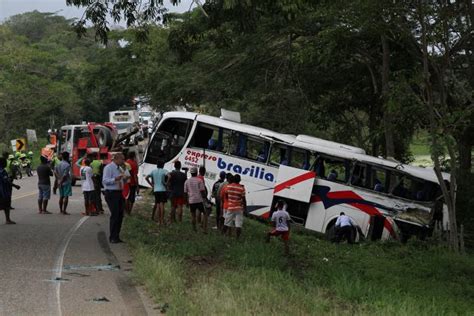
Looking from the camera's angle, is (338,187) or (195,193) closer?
(195,193)

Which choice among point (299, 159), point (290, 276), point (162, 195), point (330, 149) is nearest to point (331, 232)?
point (299, 159)

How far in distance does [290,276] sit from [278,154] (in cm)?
1005

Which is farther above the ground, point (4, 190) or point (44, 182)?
point (4, 190)

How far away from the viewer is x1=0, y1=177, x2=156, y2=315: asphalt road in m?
7.95

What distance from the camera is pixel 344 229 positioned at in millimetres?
17875

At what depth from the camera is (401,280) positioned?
11.2 m

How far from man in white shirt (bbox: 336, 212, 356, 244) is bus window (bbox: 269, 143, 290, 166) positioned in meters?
2.54

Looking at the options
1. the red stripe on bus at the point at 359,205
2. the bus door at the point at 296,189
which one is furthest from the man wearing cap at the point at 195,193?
the red stripe on bus at the point at 359,205

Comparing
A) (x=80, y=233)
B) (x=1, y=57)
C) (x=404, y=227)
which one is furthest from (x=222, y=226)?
(x=1, y=57)

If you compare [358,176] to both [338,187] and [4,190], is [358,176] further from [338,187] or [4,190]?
[4,190]

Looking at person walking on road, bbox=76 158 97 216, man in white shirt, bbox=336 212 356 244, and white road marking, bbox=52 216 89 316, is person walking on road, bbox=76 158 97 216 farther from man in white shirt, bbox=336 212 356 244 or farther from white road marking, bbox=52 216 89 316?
man in white shirt, bbox=336 212 356 244

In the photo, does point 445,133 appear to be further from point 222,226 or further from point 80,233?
point 80,233

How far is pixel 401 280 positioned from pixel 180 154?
1081cm

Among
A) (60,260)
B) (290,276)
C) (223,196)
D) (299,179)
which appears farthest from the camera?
(299,179)
